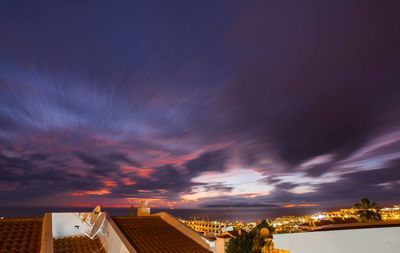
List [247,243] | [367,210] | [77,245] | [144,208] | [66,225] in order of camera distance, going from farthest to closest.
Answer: [367,210], [144,208], [66,225], [77,245], [247,243]

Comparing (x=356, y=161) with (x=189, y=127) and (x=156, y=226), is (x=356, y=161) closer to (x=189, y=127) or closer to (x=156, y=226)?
(x=189, y=127)

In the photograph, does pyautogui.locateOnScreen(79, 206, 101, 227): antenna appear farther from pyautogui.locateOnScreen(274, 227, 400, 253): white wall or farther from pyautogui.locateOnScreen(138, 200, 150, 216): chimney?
pyautogui.locateOnScreen(274, 227, 400, 253): white wall

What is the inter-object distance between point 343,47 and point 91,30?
15.3 m

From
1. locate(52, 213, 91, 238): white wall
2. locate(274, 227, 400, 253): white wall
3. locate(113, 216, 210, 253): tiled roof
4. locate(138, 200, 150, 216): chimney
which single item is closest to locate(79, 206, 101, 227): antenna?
locate(52, 213, 91, 238): white wall

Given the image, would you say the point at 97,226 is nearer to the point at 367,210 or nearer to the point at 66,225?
the point at 66,225

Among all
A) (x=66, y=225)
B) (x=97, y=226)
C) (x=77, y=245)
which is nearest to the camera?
(x=77, y=245)

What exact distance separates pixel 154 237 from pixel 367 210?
130 ft

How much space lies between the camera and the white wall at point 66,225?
32.6 feet

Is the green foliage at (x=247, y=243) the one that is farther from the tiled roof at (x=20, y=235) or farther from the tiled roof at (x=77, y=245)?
the tiled roof at (x=20, y=235)

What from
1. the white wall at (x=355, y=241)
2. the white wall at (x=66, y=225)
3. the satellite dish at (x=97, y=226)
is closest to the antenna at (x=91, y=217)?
the white wall at (x=66, y=225)

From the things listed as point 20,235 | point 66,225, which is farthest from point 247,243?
point 20,235

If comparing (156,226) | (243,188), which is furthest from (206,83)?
(243,188)

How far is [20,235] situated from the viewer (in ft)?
26.7

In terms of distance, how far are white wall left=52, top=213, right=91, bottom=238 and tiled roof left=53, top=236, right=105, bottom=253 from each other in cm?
27
